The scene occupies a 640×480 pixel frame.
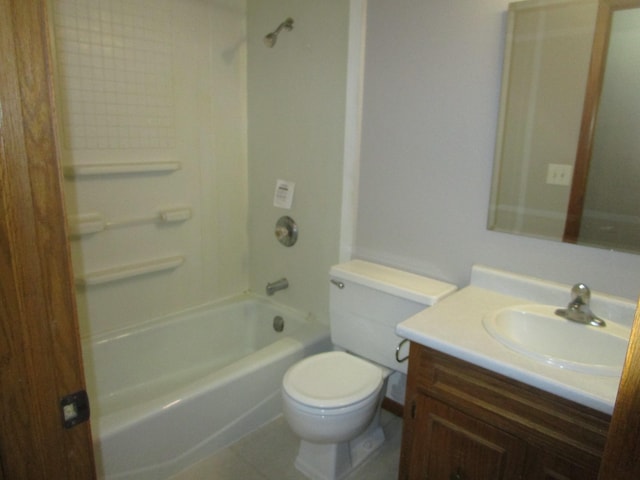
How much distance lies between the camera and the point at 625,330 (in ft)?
4.46

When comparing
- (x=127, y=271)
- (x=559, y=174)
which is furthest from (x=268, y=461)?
(x=559, y=174)

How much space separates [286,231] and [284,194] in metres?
0.21

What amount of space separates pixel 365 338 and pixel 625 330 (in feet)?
3.11

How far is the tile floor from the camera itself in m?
1.84

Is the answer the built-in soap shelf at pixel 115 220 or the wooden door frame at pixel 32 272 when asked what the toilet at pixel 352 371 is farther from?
the wooden door frame at pixel 32 272

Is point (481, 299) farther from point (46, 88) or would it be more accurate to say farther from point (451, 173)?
point (46, 88)

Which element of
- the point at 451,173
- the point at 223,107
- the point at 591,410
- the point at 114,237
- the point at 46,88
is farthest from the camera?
the point at 223,107

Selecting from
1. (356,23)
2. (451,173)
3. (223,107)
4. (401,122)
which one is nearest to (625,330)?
(451,173)

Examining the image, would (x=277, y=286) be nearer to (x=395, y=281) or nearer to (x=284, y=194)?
(x=284, y=194)

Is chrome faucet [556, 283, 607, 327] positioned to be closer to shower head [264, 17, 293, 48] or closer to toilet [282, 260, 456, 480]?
toilet [282, 260, 456, 480]

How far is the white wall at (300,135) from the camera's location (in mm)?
2111

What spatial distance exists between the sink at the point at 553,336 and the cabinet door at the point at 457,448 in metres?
0.27

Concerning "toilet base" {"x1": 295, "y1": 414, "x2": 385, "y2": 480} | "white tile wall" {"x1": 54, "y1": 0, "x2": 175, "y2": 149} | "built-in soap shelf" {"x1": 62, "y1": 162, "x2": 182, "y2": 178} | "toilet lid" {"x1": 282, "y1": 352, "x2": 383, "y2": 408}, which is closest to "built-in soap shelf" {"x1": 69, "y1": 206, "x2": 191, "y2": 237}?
"built-in soap shelf" {"x1": 62, "y1": 162, "x2": 182, "y2": 178}

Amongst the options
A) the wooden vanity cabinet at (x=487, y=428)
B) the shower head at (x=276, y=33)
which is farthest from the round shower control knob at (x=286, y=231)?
the wooden vanity cabinet at (x=487, y=428)
